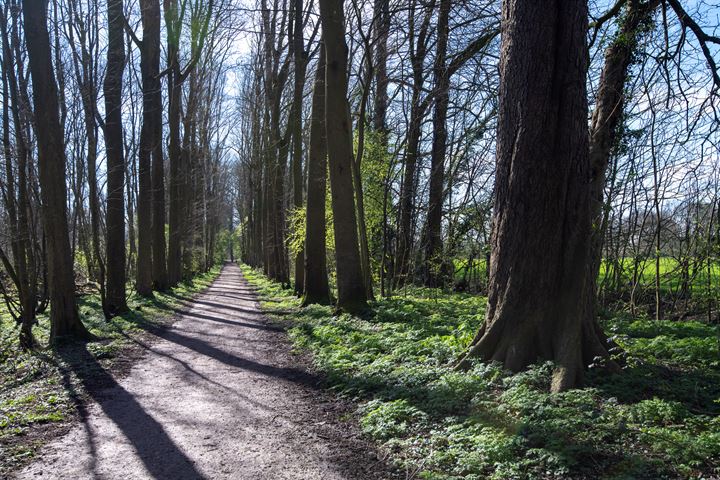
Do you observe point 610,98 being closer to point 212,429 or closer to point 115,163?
point 212,429

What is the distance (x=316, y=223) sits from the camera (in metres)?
13.2

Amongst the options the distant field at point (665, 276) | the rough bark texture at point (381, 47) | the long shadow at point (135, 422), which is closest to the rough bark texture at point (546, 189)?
the long shadow at point (135, 422)

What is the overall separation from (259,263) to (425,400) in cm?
3964

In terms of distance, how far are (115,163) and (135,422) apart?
10324 mm

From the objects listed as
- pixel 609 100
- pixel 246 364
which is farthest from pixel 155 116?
pixel 609 100

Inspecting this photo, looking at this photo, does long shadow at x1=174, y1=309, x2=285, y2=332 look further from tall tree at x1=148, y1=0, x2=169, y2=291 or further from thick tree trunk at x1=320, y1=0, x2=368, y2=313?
tall tree at x1=148, y1=0, x2=169, y2=291

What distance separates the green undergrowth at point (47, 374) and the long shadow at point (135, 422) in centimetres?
→ 3

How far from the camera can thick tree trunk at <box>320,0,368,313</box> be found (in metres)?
11.0

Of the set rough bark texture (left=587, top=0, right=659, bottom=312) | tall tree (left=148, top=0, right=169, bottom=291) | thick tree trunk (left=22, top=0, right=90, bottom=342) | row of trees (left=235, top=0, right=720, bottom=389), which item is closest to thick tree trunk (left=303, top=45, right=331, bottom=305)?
row of trees (left=235, top=0, right=720, bottom=389)

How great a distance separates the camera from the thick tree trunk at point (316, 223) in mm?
13148

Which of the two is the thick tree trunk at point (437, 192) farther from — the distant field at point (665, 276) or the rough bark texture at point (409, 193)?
the distant field at point (665, 276)

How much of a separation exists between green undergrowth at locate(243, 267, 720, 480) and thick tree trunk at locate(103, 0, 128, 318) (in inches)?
349

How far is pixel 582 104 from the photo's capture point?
5.00 m

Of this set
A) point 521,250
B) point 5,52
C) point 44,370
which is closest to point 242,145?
point 5,52
